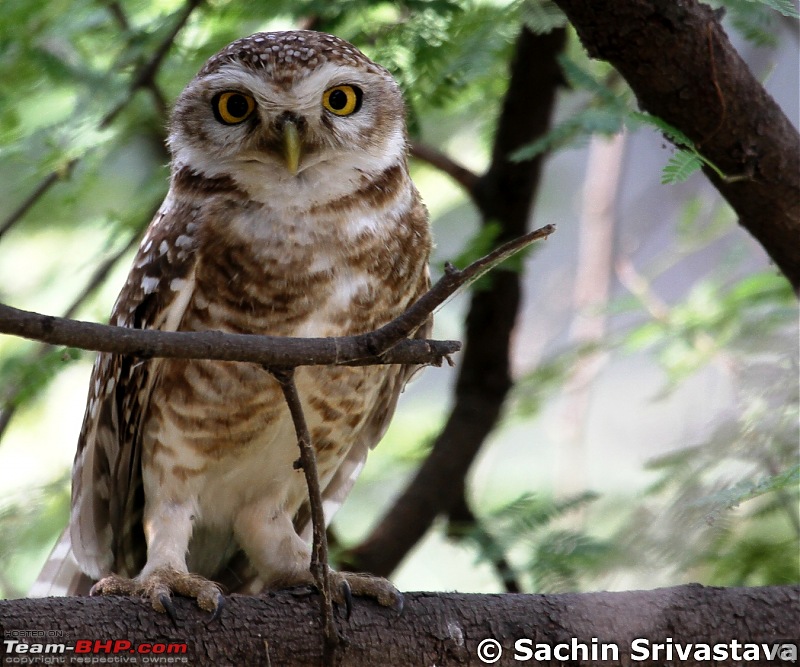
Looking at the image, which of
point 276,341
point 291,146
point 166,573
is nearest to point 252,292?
point 291,146

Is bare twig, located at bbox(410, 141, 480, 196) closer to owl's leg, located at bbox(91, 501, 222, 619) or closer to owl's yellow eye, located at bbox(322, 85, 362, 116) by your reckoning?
owl's yellow eye, located at bbox(322, 85, 362, 116)

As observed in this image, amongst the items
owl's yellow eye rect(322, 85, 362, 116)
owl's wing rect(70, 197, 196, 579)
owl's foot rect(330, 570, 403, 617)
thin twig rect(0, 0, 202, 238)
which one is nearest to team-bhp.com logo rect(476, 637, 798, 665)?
owl's foot rect(330, 570, 403, 617)

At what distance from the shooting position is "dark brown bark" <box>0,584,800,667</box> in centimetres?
224

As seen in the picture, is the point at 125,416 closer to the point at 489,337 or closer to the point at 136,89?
the point at 136,89

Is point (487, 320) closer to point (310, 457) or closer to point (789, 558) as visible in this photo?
point (789, 558)

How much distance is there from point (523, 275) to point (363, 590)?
1832 millimetres

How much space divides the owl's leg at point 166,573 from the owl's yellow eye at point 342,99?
1172 mm

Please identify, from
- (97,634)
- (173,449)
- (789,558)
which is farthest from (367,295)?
(789,558)

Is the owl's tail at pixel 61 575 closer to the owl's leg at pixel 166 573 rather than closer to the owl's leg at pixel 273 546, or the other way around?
the owl's leg at pixel 166 573

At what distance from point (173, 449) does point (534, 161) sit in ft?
6.40

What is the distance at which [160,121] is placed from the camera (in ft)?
11.5

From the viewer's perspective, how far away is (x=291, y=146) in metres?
2.54

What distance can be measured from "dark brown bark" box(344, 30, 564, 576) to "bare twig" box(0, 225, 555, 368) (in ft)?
6.50

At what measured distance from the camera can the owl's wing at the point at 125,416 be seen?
2684 mm
